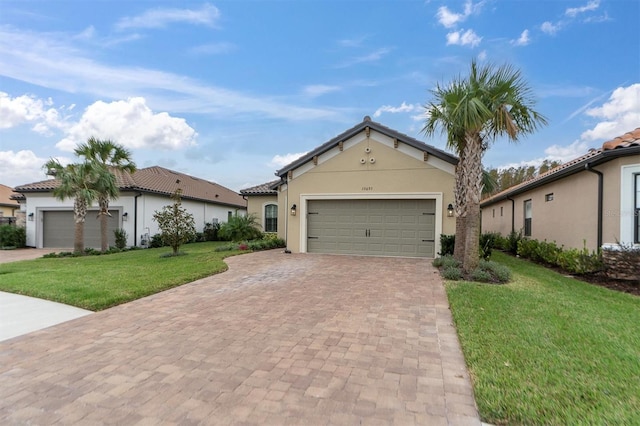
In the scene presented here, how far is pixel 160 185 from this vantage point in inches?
818

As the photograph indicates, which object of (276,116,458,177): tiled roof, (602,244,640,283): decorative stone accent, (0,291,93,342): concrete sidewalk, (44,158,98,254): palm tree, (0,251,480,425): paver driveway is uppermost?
(276,116,458,177): tiled roof

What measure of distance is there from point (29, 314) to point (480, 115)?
10.2 metres

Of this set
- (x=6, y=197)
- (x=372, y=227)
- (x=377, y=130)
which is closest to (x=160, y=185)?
(x=372, y=227)

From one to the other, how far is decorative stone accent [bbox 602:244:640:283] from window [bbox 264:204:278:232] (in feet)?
48.2

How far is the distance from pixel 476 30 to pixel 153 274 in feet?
40.9

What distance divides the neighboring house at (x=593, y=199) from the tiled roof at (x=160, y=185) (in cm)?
1857

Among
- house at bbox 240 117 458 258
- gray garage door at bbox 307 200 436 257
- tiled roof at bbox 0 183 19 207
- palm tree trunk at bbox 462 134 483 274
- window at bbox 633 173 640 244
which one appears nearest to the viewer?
window at bbox 633 173 640 244

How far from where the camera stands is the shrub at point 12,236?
60.4 feet

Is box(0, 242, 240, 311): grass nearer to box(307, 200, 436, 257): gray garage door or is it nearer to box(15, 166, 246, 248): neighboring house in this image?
box(307, 200, 436, 257): gray garage door

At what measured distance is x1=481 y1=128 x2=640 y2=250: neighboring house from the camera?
26.6 feet

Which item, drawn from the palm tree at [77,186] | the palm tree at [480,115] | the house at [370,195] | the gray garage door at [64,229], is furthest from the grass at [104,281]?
the gray garage door at [64,229]

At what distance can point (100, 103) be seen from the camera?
1466 centimetres

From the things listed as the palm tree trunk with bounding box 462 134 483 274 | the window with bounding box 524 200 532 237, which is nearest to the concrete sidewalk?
the palm tree trunk with bounding box 462 134 483 274

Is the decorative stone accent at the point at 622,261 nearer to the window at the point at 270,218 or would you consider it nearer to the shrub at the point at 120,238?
the window at the point at 270,218
